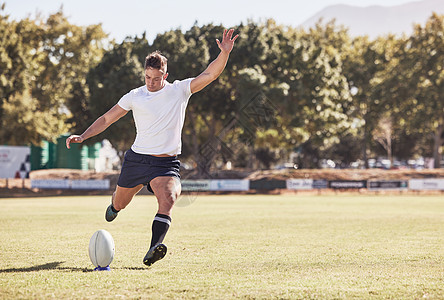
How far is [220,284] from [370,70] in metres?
52.6

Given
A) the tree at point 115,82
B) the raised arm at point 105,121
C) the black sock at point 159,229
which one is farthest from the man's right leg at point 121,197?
Result: the tree at point 115,82

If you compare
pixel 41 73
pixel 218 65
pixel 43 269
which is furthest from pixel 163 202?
pixel 41 73

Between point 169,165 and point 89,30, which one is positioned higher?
point 89,30

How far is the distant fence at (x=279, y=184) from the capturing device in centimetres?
3828

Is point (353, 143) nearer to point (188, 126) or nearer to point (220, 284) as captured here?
point (188, 126)

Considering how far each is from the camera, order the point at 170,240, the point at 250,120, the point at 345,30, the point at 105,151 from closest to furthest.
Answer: the point at 170,240 < the point at 250,120 < the point at 345,30 < the point at 105,151

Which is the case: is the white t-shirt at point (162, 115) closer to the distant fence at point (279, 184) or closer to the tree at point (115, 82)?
the tree at point (115, 82)

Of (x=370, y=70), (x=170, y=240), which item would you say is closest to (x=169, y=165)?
(x=170, y=240)

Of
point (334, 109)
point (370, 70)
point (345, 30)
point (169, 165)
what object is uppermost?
point (345, 30)

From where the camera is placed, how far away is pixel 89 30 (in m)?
48.7

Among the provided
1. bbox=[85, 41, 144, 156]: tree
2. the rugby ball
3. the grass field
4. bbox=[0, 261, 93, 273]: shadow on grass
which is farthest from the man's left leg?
bbox=[85, 41, 144, 156]: tree

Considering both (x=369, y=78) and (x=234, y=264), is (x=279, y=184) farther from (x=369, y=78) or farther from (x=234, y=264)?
(x=234, y=264)

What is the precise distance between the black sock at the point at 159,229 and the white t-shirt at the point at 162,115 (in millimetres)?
850

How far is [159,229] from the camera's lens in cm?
655
